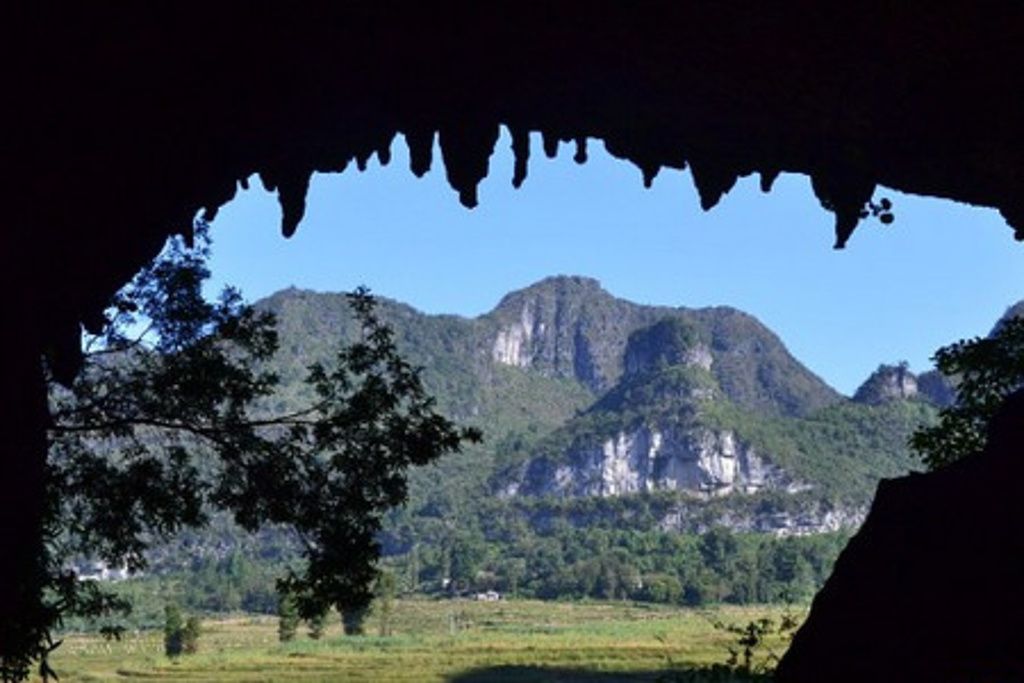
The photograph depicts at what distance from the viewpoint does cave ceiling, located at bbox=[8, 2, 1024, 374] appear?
1053cm

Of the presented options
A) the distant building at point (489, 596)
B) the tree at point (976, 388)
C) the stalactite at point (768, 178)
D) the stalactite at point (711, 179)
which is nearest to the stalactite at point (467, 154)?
the stalactite at point (711, 179)

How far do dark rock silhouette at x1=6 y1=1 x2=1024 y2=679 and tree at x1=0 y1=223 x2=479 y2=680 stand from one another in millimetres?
3359

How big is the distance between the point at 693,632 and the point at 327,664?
130ft

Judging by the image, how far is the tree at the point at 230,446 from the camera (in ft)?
53.5

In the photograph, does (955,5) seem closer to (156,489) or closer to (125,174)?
(125,174)

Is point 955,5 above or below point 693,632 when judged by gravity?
above

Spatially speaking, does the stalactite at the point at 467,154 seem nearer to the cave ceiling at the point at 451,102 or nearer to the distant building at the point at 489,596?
the cave ceiling at the point at 451,102

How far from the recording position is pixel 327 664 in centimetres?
7400

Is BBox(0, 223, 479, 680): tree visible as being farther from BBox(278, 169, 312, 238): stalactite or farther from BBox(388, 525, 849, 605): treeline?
BBox(388, 525, 849, 605): treeline

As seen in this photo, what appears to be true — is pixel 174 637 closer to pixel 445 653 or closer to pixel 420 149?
pixel 445 653

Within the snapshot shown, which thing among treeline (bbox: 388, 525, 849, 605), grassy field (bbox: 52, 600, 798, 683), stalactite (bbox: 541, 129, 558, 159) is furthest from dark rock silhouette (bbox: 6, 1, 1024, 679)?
treeline (bbox: 388, 525, 849, 605)

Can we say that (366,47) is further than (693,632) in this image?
No

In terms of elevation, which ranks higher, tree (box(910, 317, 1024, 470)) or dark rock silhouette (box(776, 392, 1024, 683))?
tree (box(910, 317, 1024, 470))

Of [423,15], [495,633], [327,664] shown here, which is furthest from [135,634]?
[423,15]
